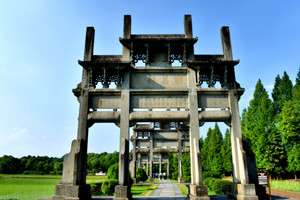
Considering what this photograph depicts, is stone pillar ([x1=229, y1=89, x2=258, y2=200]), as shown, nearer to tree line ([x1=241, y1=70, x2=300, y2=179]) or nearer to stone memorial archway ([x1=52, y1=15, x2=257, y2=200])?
stone memorial archway ([x1=52, y1=15, x2=257, y2=200])

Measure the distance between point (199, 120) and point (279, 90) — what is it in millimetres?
28223

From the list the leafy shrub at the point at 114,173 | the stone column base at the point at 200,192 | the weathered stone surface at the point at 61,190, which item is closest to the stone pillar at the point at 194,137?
the stone column base at the point at 200,192

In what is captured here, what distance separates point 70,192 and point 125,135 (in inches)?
151

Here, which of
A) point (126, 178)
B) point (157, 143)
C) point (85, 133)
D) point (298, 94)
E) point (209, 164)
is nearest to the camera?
point (126, 178)

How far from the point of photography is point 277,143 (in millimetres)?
28438

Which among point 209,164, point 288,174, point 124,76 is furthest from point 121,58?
point 209,164

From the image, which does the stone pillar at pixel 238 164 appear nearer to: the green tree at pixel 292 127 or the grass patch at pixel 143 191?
the grass patch at pixel 143 191

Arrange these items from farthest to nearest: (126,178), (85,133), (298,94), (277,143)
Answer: (277,143) < (298,94) < (85,133) < (126,178)

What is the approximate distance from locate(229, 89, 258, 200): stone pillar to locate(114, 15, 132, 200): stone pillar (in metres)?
5.58

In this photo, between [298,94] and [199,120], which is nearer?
[199,120]

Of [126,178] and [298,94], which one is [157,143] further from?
[126,178]

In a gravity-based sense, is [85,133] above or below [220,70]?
below

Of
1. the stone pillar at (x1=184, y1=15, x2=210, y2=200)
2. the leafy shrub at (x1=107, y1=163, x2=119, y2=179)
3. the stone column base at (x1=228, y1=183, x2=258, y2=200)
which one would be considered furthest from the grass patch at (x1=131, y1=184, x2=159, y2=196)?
the stone column base at (x1=228, y1=183, x2=258, y2=200)

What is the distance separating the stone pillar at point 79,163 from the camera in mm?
10281
